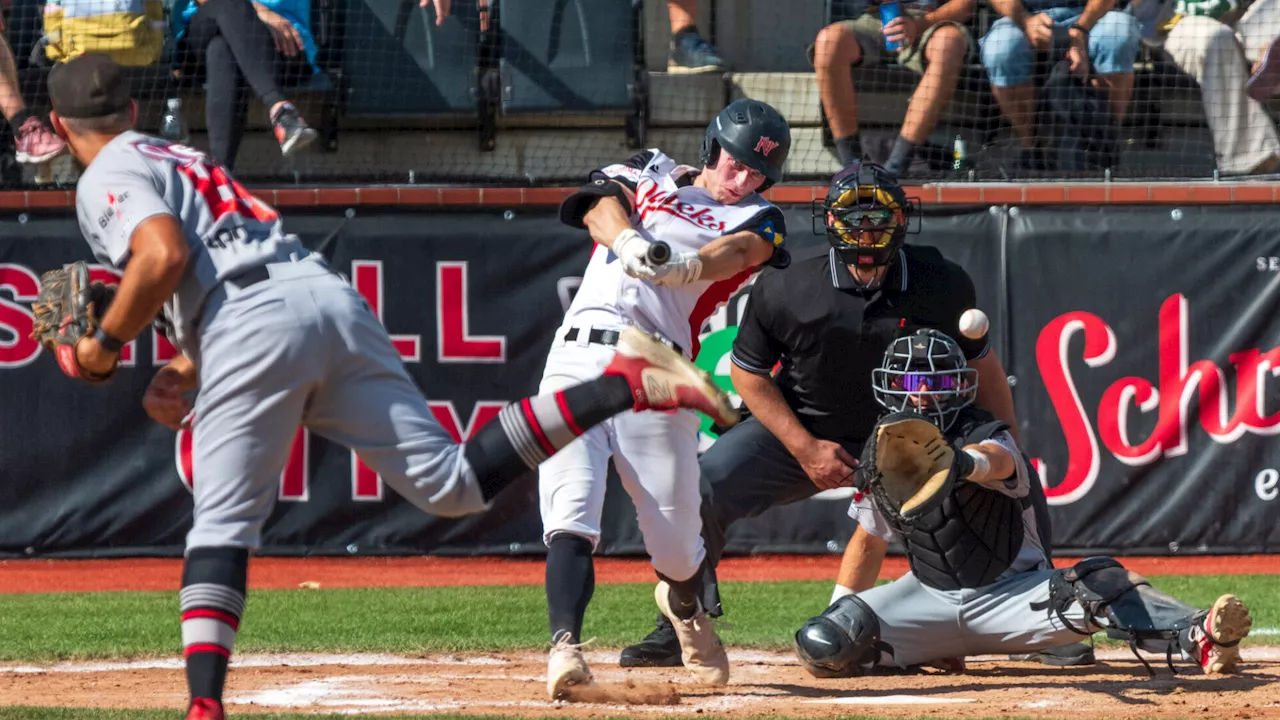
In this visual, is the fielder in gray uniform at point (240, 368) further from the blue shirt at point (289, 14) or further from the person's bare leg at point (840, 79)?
the person's bare leg at point (840, 79)

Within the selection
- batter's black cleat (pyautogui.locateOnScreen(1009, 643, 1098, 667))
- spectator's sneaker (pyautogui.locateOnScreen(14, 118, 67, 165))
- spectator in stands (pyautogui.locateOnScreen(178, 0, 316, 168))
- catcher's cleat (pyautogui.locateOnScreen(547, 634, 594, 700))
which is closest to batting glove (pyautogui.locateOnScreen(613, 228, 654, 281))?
catcher's cleat (pyautogui.locateOnScreen(547, 634, 594, 700))

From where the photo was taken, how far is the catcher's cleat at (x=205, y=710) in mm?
3682

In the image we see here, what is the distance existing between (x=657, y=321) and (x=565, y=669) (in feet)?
3.63

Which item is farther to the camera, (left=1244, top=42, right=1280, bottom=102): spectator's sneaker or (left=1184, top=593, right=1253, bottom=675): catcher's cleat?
(left=1244, top=42, right=1280, bottom=102): spectator's sneaker

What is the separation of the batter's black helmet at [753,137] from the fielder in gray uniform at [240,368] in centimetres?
120

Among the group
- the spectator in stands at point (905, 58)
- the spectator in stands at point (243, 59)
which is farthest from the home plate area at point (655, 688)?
the spectator in stands at point (905, 58)

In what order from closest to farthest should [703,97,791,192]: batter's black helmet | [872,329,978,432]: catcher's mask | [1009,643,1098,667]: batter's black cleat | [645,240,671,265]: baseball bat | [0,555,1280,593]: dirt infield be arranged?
[645,240,671,265]: baseball bat < [872,329,978,432]: catcher's mask < [703,97,791,192]: batter's black helmet < [1009,643,1098,667]: batter's black cleat < [0,555,1280,593]: dirt infield

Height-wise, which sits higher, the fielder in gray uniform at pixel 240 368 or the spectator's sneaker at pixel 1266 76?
the spectator's sneaker at pixel 1266 76

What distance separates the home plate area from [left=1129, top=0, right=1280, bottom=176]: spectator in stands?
4.49 m

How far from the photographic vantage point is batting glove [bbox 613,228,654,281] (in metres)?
4.60

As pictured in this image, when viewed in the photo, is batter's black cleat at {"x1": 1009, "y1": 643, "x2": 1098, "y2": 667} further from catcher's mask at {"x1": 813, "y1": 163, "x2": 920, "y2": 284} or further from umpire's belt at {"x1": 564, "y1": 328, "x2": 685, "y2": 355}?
umpire's belt at {"x1": 564, "y1": 328, "x2": 685, "y2": 355}

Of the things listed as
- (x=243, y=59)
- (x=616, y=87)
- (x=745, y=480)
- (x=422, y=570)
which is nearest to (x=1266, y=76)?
(x=616, y=87)

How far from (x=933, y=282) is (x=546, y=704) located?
1928mm

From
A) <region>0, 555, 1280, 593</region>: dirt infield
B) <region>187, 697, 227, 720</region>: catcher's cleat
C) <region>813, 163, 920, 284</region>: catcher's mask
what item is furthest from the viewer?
<region>0, 555, 1280, 593</region>: dirt infield
